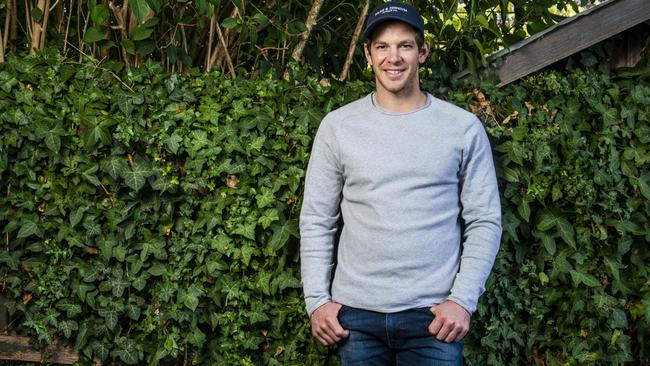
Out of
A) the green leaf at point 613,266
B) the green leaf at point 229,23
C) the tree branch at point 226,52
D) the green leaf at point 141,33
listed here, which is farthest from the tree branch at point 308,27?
the green leaf at point 613,266

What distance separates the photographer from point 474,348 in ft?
12.8

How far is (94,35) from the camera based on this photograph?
4281mm

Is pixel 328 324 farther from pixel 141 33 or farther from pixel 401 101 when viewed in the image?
pixel 141 33

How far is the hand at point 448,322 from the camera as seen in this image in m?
2.76

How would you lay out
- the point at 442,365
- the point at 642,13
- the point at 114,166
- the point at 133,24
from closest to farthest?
the point at 442,365, the point at 114,166, the point at 642,13, the point at 133,24

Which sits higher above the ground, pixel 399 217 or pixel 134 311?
pixel 399 217

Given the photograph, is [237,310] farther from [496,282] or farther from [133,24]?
[133,24]

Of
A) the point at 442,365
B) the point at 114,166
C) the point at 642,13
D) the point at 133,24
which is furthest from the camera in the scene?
the point at 133,24

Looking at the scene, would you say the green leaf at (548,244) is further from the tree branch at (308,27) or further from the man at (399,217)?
the tree branch at (308,27)

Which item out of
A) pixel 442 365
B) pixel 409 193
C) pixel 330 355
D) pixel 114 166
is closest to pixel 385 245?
pixel 409 193

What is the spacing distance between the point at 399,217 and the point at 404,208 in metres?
0.04

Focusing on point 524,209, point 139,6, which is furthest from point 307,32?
point 524,209

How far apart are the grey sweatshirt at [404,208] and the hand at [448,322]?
0.04 m

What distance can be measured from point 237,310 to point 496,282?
120 cm
